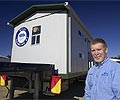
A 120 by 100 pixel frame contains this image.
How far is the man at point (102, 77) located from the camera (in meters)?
2.23

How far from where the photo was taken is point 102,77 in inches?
91.7

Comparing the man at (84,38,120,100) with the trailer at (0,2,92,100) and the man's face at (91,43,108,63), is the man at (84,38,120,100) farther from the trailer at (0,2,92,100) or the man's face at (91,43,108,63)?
the trailer at (0,2,92,100)

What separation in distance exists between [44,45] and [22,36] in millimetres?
1581

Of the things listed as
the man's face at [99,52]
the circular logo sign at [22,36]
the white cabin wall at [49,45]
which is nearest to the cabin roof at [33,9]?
the white cabin wall at [49,45]

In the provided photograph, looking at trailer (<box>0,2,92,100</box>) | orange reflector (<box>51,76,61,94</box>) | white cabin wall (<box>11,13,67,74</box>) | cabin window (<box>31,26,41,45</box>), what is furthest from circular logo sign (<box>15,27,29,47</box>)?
orange reflector (<box>51,76,61,94</box>)

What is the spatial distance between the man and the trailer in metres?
3.58

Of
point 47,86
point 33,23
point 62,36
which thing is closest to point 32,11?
point 33,23

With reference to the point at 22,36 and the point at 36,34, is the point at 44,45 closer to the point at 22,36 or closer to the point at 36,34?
the point at 36,34

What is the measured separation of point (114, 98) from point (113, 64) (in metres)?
0.41

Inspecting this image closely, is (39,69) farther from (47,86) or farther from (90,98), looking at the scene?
(90,98)

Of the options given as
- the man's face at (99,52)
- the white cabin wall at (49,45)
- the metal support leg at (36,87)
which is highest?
the white cabin wall at (49,45)

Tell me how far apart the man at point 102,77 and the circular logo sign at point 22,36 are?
21.4 feet

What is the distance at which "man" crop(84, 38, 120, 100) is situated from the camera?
2229mm

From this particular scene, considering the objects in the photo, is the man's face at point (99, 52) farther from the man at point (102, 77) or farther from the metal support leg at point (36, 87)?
the metal support leg at point (36, 87)
